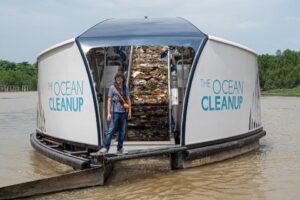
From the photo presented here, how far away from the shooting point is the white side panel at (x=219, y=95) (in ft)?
26.2

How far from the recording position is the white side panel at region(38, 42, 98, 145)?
7.86 meters

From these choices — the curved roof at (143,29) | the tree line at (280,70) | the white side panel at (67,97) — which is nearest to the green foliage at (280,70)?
the tree line at (280,70)

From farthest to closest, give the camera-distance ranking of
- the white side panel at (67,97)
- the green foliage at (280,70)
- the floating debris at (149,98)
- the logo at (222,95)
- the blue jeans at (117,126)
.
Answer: the green foliage at (280,70) → the floating debris at (149,98) → the logo at (222,95) → the white side panel at (67,97) → the blue jeans at (117,126)

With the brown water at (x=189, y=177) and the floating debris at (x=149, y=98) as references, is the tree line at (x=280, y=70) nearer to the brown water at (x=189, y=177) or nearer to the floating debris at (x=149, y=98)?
the floating debris at (x=149, y=98)

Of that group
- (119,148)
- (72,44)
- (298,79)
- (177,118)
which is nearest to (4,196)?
(119,148)

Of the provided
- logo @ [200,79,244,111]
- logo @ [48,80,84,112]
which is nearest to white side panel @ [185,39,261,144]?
logo @ [200,79,244,111]

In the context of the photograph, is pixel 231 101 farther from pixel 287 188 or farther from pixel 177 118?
pixel 287 188

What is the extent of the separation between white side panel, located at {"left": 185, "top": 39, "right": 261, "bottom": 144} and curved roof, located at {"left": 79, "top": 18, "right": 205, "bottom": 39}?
1.86 ft

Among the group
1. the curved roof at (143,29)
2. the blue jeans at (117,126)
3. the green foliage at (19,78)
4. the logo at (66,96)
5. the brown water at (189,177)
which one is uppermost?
the green foliage at (19,78)

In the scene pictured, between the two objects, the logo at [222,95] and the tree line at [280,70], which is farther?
the tree line at [280,70]

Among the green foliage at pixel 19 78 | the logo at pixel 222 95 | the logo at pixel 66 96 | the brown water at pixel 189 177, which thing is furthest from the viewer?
the green foliage at pixel 19 78

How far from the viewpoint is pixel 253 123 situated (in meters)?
10.3

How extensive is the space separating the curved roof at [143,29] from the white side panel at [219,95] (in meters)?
0.57

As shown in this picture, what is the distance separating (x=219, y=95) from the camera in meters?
8.51
